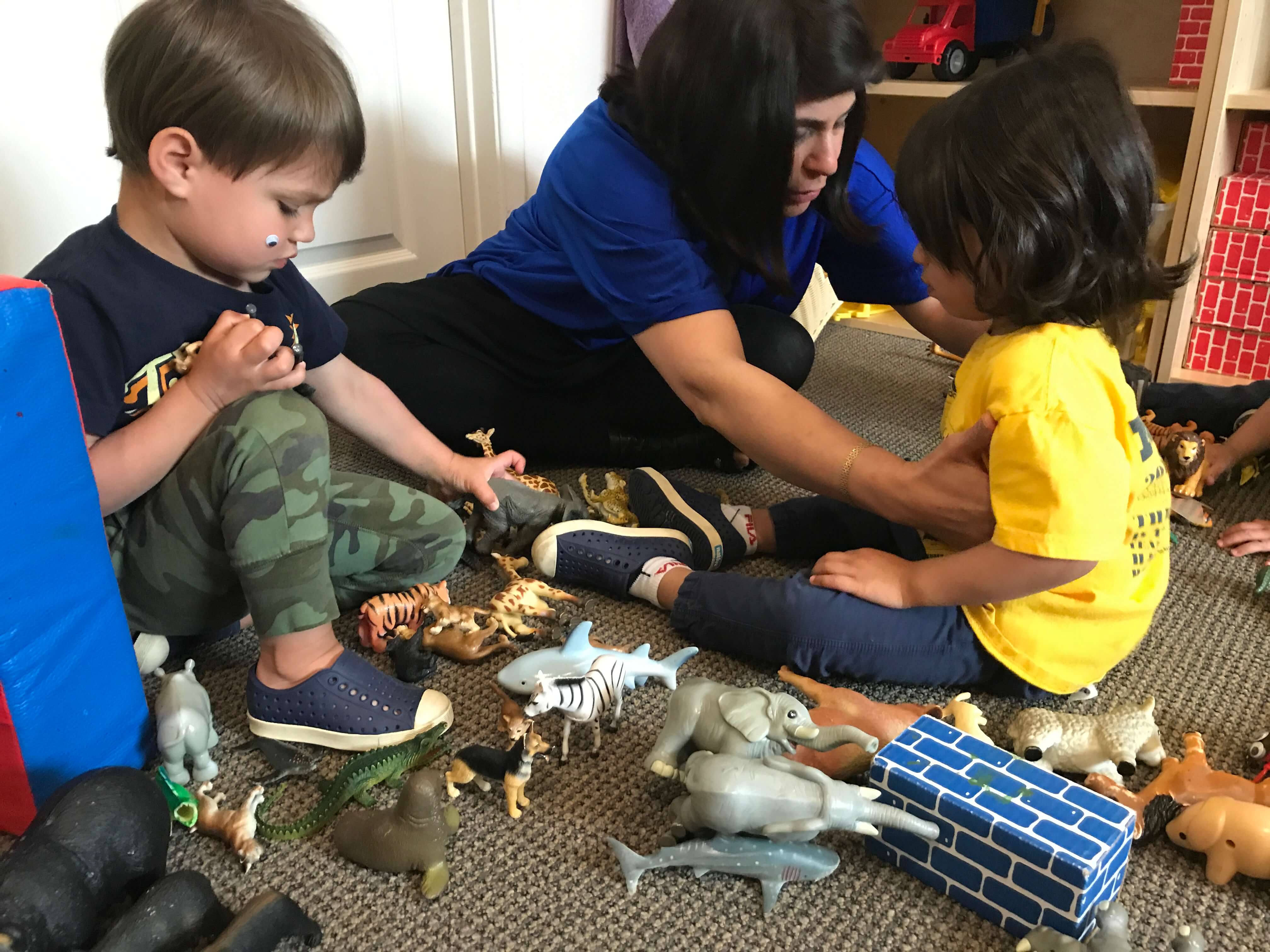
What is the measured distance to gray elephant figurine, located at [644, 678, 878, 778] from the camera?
730mm

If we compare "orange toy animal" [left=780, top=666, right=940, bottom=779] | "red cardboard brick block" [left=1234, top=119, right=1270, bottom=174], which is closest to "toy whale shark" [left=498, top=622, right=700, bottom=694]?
"orange toy animal" [left=780, top=666, right=940, bottom=779]

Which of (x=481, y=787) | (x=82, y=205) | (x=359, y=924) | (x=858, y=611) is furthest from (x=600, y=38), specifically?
(x=359, y=924)

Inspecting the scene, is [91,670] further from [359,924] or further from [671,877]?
[671,877]

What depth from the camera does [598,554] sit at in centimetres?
107

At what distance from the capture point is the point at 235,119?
2.51 ft

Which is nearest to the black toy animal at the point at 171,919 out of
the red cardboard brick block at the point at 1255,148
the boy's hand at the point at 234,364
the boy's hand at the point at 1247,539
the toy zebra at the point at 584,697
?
the toy zebra at the point at 584,697

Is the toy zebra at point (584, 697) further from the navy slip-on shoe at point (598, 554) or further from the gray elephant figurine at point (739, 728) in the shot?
the navy slip-on shoe at point (598, 554)

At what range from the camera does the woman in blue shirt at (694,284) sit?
38.0 inches

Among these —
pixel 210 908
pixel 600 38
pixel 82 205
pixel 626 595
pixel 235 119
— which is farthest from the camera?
pixel 600 38

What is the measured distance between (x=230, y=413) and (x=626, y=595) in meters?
0.45

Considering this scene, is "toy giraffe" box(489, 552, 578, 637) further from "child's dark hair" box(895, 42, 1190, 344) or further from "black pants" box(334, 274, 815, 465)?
"child's dark hair" box(895, 42, 1190, 344)

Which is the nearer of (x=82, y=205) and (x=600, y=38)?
(x=82, y=205)

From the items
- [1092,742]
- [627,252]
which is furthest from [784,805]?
[627,252]

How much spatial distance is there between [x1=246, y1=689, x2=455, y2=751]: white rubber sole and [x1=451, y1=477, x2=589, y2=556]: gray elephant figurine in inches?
12.6
